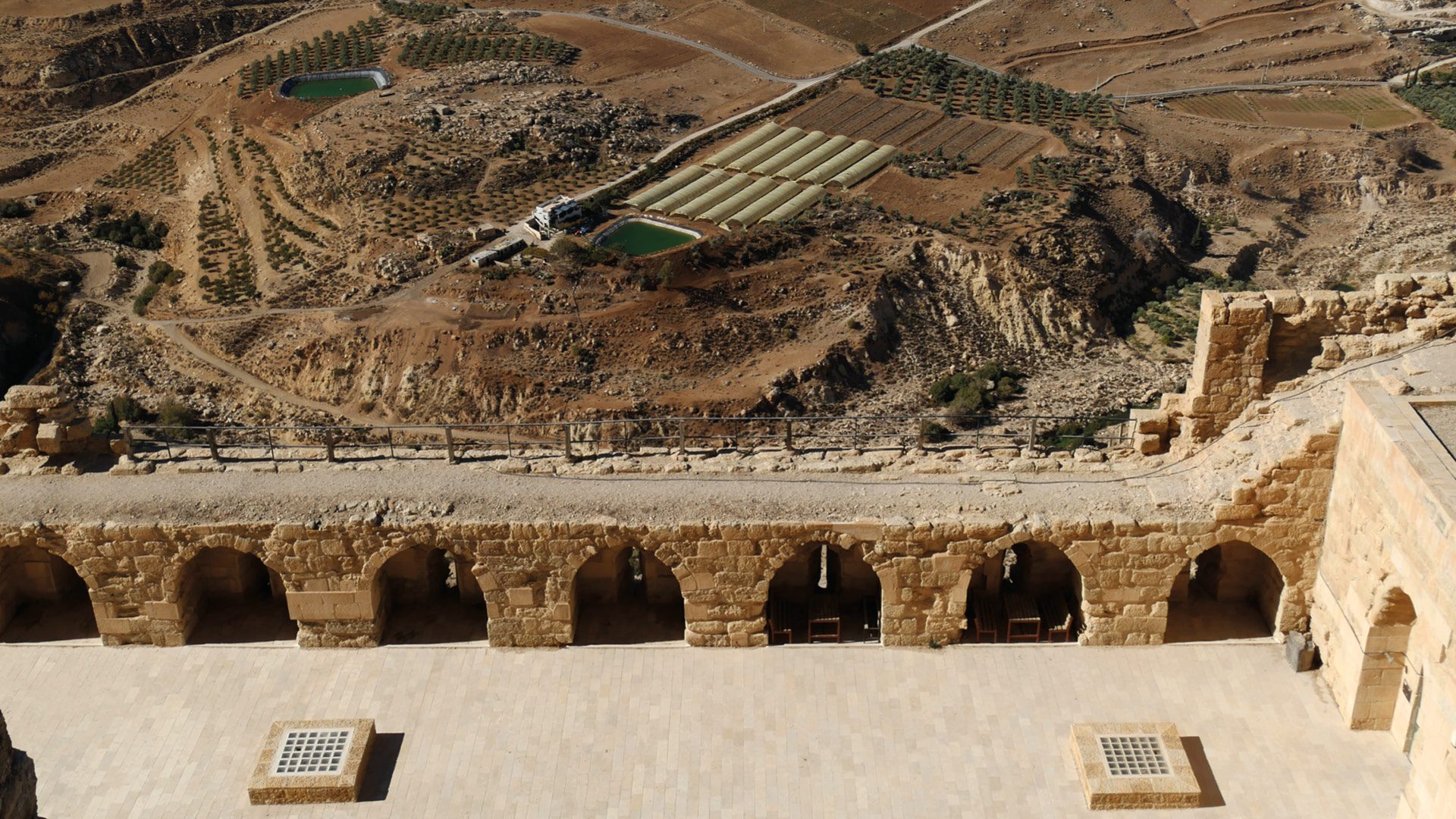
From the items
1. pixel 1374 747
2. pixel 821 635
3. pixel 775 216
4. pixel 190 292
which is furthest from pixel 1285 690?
pixel 190 292

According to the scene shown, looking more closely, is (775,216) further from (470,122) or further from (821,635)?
(821,635)

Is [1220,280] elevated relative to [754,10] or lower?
lower

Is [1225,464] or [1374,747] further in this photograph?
[1225,464]

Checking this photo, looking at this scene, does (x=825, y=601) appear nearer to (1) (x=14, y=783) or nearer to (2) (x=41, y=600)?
(1) (x=14, y=783)

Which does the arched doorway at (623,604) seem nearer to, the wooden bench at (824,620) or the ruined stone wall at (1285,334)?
the wooden bench at (824,620)

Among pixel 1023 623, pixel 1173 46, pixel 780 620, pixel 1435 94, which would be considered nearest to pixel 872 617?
pixel 780 620

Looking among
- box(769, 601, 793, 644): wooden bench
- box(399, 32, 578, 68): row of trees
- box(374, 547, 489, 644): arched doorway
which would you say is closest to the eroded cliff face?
box(399, 32, 578, 68): row of trees
